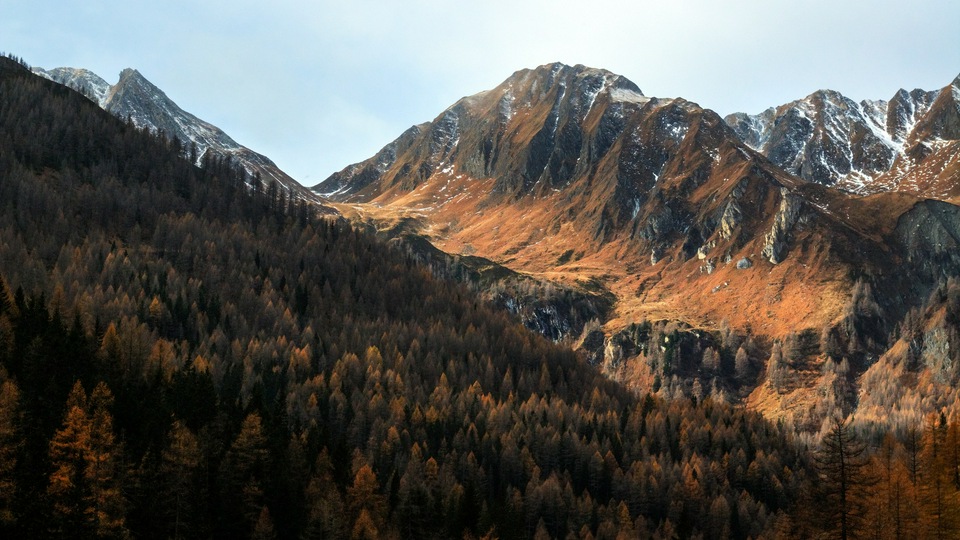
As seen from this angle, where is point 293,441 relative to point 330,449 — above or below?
above

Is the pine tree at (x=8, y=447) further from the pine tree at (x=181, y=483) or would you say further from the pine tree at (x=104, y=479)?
the pine tree at (x=181, y=483)

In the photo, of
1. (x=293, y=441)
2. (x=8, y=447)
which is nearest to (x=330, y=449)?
(x=293, y=441)

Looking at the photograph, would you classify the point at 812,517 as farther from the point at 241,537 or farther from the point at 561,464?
the point at 561,464

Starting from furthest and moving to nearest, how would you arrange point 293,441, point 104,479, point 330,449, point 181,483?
1. point 330,449
2. point 293,441
3. point 181,483
4. point 104,479

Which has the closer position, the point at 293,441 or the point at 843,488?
the point at 843,488

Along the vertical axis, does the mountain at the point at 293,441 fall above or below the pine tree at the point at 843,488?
below

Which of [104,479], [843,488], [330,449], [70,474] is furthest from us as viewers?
[330,449]

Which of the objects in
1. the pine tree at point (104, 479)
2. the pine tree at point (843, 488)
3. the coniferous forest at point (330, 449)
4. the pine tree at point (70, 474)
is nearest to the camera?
the pine tree at point (843, 488)

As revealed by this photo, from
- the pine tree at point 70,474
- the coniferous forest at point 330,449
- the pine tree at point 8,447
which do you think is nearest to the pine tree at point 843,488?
the coniferous forest at point 330,449

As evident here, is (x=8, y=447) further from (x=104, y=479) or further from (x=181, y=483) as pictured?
(x=181, y=483)

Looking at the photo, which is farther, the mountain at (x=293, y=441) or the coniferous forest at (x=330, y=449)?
the mountain at (x=293, y=441)

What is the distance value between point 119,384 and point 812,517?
9360 centimetres

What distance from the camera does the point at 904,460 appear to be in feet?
517

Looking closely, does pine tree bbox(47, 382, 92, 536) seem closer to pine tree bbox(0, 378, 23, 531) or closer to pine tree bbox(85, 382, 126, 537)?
pine tree bbox(85, 382, 126, 537)
